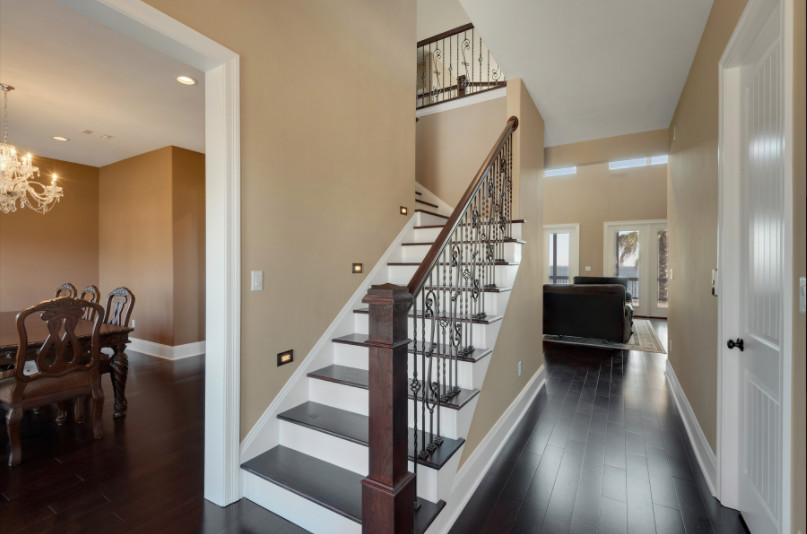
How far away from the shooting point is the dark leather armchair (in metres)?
5.70

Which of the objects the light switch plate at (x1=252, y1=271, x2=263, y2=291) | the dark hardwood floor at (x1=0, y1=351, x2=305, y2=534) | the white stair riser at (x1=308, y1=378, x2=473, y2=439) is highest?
the light switch plate at (x1=252, y1=271, x2=263, y2=291)

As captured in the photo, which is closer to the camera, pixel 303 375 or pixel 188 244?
pixel 303 375

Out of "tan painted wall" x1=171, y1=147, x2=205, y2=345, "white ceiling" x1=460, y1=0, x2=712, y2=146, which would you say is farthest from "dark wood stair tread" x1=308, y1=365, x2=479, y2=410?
"tan painted wall" x1=171, y1=147, x2=205, y2=345

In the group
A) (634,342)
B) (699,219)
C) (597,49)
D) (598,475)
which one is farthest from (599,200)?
(598,475)

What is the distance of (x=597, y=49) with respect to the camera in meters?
2.98

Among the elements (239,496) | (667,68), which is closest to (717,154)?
(667,68)

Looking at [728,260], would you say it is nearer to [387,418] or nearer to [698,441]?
[698,441]

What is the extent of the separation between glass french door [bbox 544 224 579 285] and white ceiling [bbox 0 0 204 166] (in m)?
9.15

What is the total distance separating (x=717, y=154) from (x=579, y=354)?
12.8ft

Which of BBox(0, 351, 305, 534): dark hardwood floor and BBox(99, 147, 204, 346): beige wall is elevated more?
BBox(99, 147, 204, 346): beige wall

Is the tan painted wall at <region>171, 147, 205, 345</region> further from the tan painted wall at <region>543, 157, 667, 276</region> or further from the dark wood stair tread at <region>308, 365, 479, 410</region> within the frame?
the tan painted wall at <region>543, 157, 667, 276</region>

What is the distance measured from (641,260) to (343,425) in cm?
992

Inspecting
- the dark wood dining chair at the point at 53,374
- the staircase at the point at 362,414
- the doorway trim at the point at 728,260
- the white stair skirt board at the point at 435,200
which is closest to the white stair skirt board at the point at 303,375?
the staircase at the point at 362,414

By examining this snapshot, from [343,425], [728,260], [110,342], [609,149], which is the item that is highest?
[609,149]
